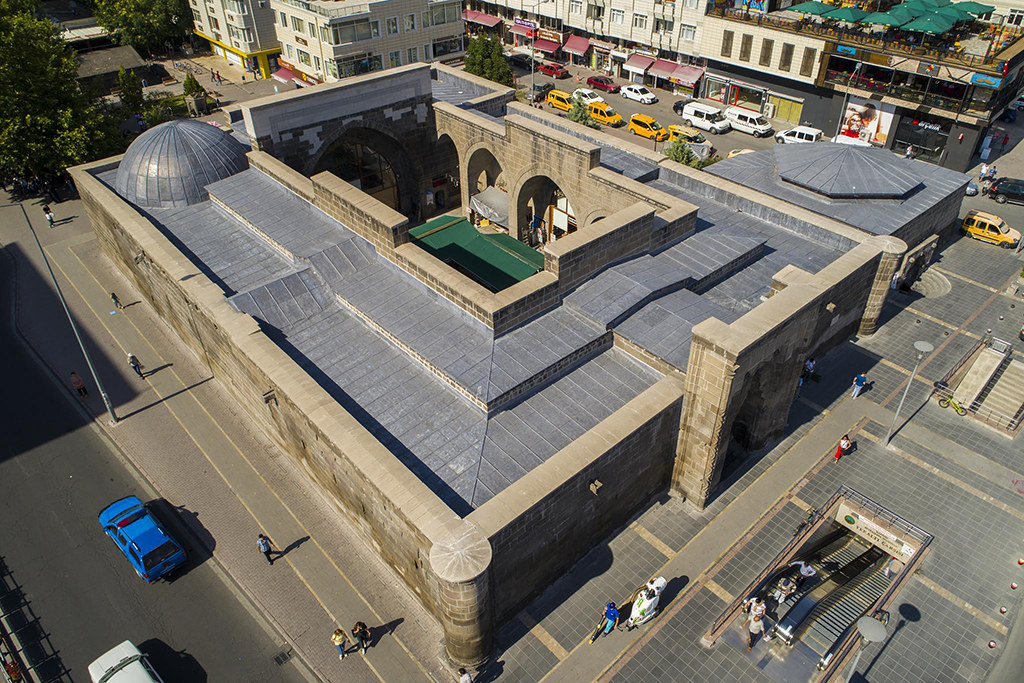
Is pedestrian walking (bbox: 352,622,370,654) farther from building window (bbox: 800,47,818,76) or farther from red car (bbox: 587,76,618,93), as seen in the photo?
red car (bbox: 587,76,618,93)

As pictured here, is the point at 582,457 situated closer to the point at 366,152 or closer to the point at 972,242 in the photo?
the point at 366,152

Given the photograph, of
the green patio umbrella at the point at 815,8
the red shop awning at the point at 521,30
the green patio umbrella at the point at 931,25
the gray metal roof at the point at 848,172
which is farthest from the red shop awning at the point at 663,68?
the gray metal roof at the point at 848,172

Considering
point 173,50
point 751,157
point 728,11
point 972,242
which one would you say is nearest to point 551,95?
point 728,11

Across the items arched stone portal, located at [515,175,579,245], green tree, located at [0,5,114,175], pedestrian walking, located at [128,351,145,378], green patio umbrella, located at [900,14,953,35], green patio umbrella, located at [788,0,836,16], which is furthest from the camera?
green patio umbrella, located at [788,0,836,16]

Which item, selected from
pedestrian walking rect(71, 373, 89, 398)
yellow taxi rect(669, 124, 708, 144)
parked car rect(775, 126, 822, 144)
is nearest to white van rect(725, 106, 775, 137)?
parked car rect(775, 126, 822, 144)

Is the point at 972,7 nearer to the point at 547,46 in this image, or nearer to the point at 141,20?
the point at 547,46

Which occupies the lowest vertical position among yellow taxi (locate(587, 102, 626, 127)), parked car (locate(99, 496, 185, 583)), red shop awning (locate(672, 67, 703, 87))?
parked car (locate(99, 496, 185, 583))
